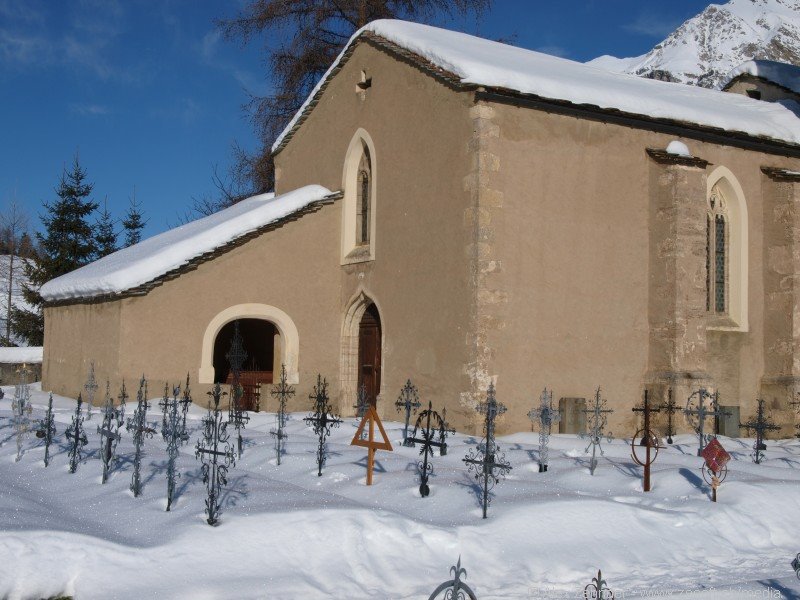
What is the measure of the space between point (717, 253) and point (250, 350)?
11.5 metres

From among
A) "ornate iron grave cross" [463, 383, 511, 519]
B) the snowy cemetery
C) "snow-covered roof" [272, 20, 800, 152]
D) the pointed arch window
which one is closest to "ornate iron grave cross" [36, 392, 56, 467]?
the snowy cemetery

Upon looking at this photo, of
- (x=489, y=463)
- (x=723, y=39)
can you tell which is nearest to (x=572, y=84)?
(x=489, y=463)

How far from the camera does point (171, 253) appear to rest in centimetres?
1655

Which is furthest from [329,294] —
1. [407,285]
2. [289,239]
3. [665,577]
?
[665,577]

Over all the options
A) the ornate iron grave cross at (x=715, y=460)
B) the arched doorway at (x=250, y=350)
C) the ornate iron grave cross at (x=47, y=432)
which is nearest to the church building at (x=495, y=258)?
the arched doorway at (x=250, y=350)

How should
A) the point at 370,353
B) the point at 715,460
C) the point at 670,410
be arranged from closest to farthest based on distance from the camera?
the point at 715,460 → the point at 670,410 → the point at 370,353

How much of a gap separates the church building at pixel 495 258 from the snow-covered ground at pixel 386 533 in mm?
3973

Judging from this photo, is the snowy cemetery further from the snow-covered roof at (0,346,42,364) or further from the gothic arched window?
the snow-covered roof at (0,346,42,364)

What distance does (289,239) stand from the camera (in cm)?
1752

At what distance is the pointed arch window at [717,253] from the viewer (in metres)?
16.9

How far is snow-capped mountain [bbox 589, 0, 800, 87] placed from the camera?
145m

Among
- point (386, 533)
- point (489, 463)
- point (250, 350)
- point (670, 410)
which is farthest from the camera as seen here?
point (250, 350)

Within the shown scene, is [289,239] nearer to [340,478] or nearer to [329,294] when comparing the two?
[329,294]

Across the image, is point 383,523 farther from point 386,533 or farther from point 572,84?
point 572,84
